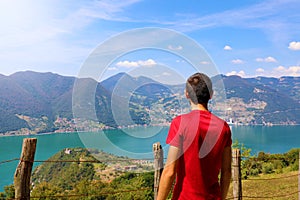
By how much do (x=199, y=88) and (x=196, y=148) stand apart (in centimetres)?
37

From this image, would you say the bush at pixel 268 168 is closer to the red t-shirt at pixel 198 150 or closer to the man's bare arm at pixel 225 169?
the man's bare arm at pixel 225 169

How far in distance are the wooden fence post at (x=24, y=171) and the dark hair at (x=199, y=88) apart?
1702 millimetres

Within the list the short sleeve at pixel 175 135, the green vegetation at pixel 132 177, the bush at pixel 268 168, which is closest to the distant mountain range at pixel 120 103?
the green vegetation at pixel 132 177

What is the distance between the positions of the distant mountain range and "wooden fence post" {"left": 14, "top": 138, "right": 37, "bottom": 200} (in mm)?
853

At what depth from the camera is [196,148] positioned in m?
1.94

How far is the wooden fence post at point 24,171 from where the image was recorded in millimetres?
2914

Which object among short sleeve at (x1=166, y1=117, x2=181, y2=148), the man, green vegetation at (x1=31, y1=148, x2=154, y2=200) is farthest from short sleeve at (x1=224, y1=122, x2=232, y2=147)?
green vegetation at (x1=31, y1=148, x2=154, y2=200)

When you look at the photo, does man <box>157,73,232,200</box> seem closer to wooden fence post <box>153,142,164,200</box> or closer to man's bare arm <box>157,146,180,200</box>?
man's bare arm <box>157,146,180,200</box>

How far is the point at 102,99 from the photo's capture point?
4090 millimetres

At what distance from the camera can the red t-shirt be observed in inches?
75.5

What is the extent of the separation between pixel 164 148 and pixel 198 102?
5.30 feet

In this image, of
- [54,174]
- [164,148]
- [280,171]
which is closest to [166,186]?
[164,148]

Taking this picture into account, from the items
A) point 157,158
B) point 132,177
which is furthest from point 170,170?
point 132,177

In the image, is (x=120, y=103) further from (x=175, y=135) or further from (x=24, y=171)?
(x=175, y=135)
